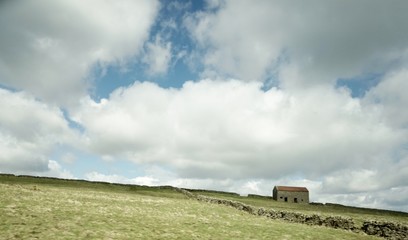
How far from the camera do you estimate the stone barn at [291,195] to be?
403 ft

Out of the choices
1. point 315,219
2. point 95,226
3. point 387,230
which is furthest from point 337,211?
point 95,226

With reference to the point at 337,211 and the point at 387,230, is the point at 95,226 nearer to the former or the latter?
the point at 387,230

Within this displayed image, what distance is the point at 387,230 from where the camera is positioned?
101 feet

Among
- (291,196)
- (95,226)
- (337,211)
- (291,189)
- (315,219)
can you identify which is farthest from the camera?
(291,189)

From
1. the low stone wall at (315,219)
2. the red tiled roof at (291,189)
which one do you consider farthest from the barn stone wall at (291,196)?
the low stone wall at (315,219)

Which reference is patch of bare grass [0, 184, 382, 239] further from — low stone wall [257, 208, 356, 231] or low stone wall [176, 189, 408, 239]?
low stone wall [257, 208, 356, 231]

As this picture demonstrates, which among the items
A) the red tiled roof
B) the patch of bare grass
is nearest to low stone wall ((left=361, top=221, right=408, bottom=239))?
the patch of bare grass

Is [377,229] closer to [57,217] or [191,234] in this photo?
[191,234]

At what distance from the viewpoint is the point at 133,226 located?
921 inches

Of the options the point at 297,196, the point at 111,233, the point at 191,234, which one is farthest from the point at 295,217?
the point at 297,196

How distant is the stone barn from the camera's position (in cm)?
12288

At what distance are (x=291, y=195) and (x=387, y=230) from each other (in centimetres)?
9550

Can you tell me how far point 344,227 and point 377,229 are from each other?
10.2 feet

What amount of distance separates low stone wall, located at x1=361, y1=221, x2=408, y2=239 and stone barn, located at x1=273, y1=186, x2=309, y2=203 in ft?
302
